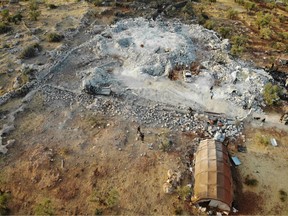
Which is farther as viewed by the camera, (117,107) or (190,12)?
(190,12)

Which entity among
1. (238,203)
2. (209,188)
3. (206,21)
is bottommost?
(238,203)

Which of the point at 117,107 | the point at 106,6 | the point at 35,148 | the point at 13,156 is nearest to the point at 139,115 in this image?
the point at 117,107

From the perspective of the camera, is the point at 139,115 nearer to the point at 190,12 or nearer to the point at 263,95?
the point at 263,95

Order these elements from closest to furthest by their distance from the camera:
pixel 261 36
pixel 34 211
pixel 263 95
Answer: pixel 34 211 < pixel 263 95 < pixel 261 36

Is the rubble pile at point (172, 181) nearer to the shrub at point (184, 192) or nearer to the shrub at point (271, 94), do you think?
the shrub at point (184, 192)

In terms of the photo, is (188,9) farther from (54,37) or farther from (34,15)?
(34,15)

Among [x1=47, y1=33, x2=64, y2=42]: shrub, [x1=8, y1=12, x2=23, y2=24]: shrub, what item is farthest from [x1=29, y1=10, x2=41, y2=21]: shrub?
[x1=47, y1=33, x2=64, y2=42]: shrub

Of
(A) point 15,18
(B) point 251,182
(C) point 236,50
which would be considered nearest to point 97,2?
(A) point 15,18
